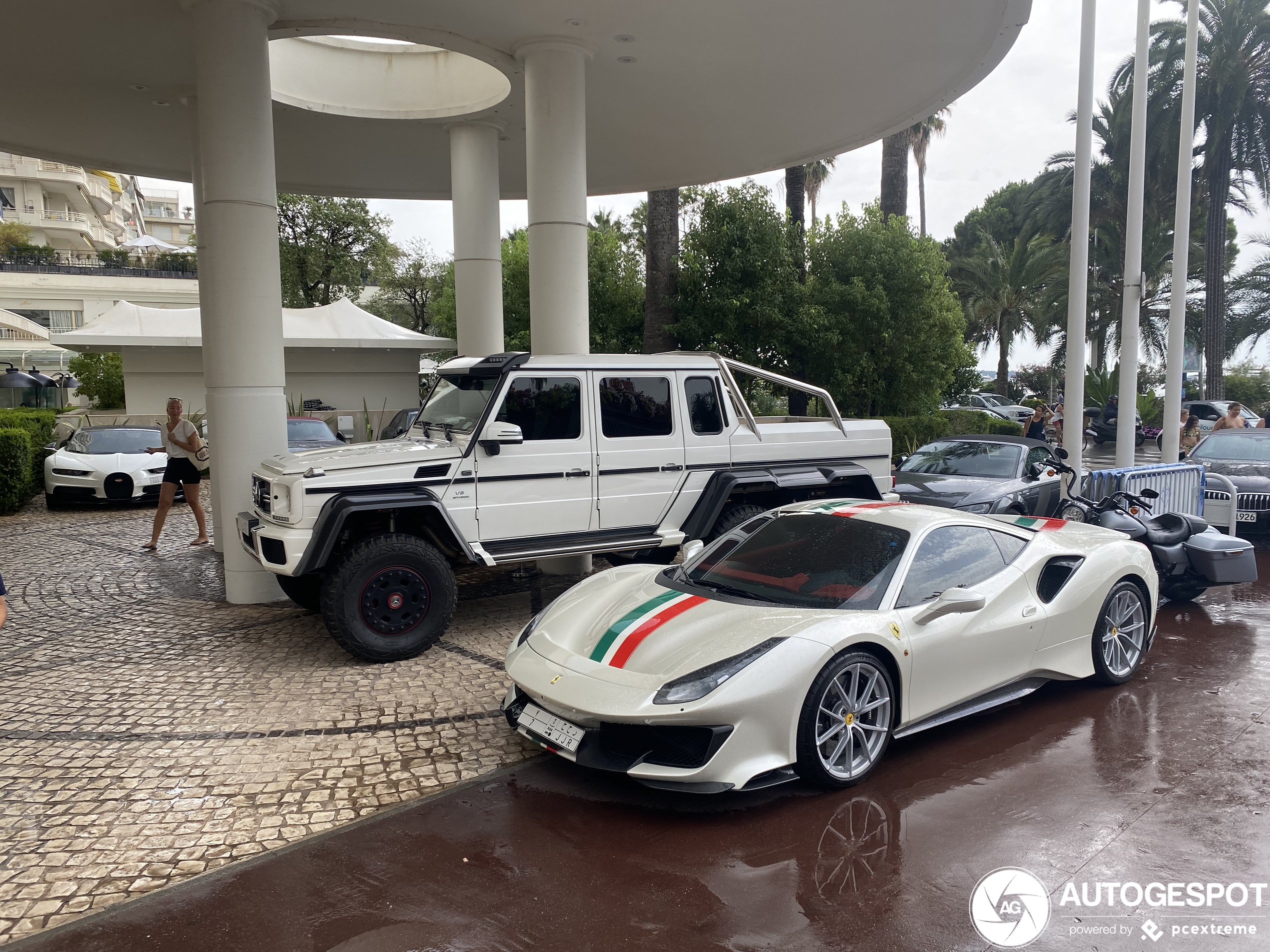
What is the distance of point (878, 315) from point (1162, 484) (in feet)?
35.1

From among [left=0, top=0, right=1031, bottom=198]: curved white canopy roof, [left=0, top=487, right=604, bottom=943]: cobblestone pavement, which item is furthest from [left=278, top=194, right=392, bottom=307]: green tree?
[left=0, top=487, right=604, bottom=943]: cobblestone pavement

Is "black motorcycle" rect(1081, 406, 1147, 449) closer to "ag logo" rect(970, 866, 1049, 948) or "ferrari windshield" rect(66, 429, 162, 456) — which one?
"ferrari windshield" rect(66, 429, 162, 456)

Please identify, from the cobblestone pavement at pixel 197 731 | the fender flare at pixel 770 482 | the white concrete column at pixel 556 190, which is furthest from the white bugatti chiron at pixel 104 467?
the fender flare at pixel 770 482

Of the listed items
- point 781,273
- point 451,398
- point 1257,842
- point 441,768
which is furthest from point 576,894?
point 781,273

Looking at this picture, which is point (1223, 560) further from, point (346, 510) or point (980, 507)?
point (346, 510)

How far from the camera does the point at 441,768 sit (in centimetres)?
481

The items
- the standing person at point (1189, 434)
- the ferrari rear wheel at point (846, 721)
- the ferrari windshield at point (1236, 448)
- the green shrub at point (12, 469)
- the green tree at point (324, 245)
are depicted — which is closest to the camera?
the ferrari rear wheel at point (846, 721)

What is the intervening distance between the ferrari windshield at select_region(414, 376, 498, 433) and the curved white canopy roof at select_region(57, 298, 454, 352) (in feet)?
50.3

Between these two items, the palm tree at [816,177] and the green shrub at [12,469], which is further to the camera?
the palm tree at [816,177]

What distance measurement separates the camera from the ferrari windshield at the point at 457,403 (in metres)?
7.08

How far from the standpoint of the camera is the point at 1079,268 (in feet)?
39.4

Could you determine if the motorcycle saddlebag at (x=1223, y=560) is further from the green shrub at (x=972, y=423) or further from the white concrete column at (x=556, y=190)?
the green shrub at (x=972, y=423)

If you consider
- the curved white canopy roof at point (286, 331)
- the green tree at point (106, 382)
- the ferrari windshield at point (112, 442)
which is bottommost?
the ferrari windshield at point (112, 442)

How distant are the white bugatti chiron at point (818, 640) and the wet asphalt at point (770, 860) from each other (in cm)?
29
